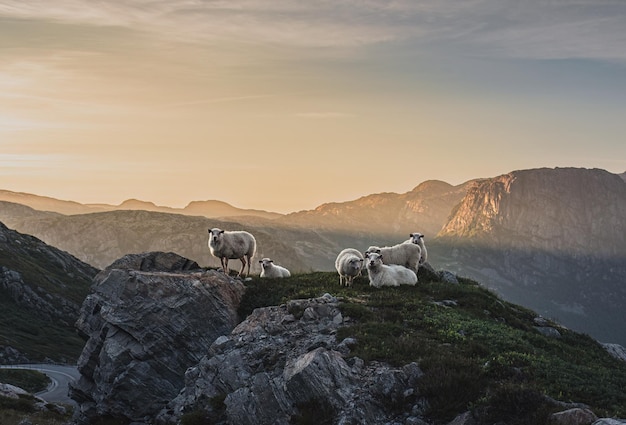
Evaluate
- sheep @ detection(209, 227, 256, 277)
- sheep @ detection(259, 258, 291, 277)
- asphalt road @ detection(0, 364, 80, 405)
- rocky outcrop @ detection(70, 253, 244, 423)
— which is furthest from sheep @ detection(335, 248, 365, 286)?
asphalt road @ detection(0, 364, 80, 405)

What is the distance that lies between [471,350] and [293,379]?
7.71 meters

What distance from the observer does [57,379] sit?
4318 inches

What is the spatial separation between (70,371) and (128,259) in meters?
94.4

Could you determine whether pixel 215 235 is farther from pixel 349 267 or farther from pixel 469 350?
pixel 469 350

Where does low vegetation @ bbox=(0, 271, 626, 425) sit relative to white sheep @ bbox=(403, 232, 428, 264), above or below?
below

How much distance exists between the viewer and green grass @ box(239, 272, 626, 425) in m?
21.1

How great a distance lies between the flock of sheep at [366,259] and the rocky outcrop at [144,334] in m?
6.39

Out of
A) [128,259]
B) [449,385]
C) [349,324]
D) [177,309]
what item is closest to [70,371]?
[128,259]

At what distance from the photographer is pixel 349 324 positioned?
29.1 metres

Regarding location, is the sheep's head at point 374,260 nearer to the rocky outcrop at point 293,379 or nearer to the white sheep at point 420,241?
the rocky outcrop at point 293,379

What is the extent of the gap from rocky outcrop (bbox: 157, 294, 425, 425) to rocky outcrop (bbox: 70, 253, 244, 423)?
404 cm

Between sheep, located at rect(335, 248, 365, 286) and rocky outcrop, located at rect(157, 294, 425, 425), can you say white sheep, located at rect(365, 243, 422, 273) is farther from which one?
rocky outcrop, located at rect(157, 294, 425, 425)

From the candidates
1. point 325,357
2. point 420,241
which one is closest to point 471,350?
point 325,357

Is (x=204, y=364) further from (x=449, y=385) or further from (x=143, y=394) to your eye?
(x=449, y=385)
